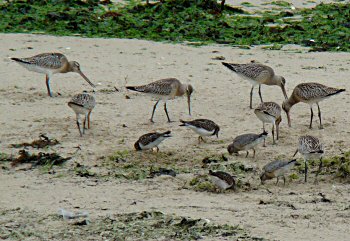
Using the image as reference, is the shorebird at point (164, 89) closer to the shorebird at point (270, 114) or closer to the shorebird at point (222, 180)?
the shorebird at point (270, 114)

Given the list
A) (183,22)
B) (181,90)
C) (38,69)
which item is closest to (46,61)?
(38,69)

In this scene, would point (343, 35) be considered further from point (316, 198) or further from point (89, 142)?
point (316, 198)

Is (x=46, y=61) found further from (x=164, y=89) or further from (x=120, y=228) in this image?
(x=120, y=228)

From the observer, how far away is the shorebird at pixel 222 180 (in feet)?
27.7

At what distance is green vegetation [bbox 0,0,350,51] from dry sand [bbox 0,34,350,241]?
29.7 inches

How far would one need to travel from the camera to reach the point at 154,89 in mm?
11883

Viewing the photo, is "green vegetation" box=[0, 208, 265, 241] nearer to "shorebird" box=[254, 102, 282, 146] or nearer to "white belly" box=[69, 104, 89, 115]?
"white belly" box=[69, 104, 89, 115]

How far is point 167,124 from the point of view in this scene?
11547 mm

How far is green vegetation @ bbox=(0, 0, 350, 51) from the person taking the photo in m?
17.0

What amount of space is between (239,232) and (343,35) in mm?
10635

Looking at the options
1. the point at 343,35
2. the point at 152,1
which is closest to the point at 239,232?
the point at 343,35

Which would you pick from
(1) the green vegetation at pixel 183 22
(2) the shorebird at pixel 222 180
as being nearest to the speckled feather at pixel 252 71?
(1) the green vegetation at pixel 183 22

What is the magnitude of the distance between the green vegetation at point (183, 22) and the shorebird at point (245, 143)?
6437mm

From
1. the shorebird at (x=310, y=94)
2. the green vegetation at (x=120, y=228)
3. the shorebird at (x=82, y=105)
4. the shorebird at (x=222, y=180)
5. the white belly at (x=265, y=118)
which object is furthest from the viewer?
the shorebird at (x=310, y=94)
